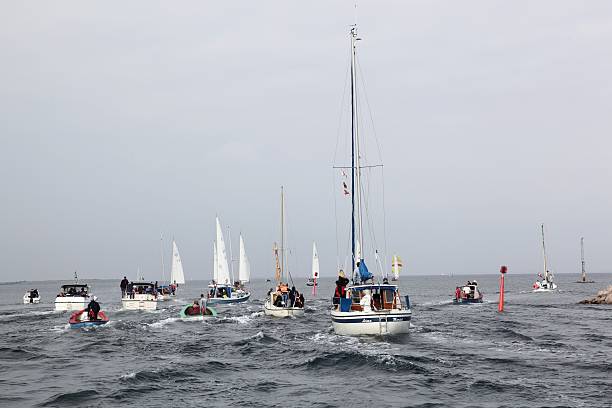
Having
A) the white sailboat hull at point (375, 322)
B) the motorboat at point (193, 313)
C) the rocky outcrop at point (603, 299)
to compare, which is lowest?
the rocky outcrop at point (603, 299)

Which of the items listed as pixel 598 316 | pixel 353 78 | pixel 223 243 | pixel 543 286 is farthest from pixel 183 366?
pixel 543 286

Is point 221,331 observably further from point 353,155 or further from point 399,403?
point 399,403

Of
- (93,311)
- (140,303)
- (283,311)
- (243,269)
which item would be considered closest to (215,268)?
(243,269)

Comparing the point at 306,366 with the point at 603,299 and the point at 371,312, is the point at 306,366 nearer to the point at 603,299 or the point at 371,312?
the point at 371,312

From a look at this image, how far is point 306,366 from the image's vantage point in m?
26.9

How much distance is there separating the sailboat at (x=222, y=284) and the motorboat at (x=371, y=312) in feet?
139

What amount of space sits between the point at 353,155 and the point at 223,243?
2047 inches

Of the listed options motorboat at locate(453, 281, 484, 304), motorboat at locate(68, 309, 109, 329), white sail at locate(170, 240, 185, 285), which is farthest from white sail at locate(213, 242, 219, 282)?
motorboat at locate(68, 309, 109, 329)

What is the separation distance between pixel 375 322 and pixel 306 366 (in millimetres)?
7009

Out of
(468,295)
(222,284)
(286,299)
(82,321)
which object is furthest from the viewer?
(222,284)

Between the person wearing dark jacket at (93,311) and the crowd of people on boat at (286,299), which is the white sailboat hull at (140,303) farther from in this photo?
the person wearing dark jacket at (93,311)

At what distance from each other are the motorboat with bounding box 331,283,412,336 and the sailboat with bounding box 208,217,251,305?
42.3m

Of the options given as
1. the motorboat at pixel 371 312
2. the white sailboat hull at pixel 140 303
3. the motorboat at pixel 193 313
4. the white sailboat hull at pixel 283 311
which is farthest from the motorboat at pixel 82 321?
the white sailboat hull at pixel 140 303

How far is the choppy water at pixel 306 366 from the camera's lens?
20.9 metres
